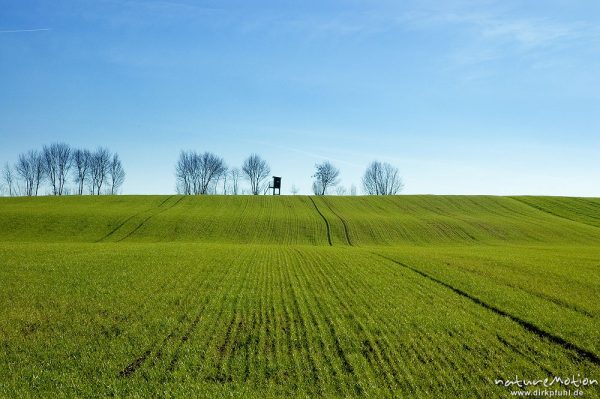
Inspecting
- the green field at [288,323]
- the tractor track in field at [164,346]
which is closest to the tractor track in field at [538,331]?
the green field at [288,323]

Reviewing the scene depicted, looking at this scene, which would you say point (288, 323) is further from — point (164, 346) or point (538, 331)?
point (538, 331)

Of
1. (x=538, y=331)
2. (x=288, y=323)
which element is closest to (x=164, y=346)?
(x=288, y=323)

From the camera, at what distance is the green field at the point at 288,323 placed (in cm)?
1116

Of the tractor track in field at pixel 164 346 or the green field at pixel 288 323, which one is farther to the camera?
the tractor track in field at pixel 164 346

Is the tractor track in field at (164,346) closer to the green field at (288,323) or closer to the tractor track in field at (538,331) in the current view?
the green field at (288,323)

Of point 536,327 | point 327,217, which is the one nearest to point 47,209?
point 327,217

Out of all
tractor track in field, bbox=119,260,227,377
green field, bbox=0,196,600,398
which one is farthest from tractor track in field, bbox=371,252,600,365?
tractor track in field, bbox=119,260,227,377

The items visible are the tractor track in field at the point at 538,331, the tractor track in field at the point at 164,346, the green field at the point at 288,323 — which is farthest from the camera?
the tractor track in field at the point at 538,331

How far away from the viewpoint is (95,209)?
69.8 m

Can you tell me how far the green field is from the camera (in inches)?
439

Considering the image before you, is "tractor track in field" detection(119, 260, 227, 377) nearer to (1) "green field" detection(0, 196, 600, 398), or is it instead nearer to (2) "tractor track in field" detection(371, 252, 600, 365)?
(1) "green field" detection(0, 196, 600, 398)

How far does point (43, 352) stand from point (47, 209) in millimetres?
62206

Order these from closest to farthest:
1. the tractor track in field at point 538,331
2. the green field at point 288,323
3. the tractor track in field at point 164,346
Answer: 1. the green field at point 288,323
2. the tractor track in field at point 164,346
3. the tractor track in field at point 538,331

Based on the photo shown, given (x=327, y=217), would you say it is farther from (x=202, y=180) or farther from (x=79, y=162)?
(x=79, y=162)
